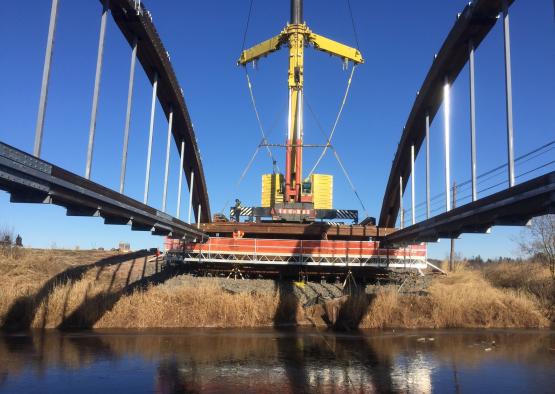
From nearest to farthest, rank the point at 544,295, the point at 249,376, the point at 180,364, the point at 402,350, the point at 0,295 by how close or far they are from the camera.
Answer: the point at 249,376
the point at 180,364
the point at 402,350
the point at 0,295
the point at 544,295

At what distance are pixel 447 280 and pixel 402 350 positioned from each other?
18205 mm

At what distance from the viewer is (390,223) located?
42656 mm

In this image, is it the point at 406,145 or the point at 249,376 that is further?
the point at 406,145

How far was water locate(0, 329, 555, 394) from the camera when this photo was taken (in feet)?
50.7

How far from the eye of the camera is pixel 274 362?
1880 centimetres

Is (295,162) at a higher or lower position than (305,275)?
higher

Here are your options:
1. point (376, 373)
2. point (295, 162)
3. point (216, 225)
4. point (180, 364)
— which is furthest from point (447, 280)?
point (180, 364)

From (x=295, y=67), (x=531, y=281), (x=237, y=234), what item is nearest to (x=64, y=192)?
(x=237, y=234)

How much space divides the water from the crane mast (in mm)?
15283

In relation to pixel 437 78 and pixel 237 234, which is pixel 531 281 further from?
pixel 237 234

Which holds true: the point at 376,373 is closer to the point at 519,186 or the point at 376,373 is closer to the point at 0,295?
the point at 519,186

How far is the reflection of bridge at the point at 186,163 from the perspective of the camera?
12883mm

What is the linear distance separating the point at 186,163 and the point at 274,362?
71.8 ft

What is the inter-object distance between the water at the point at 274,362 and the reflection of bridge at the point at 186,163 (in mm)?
4989
